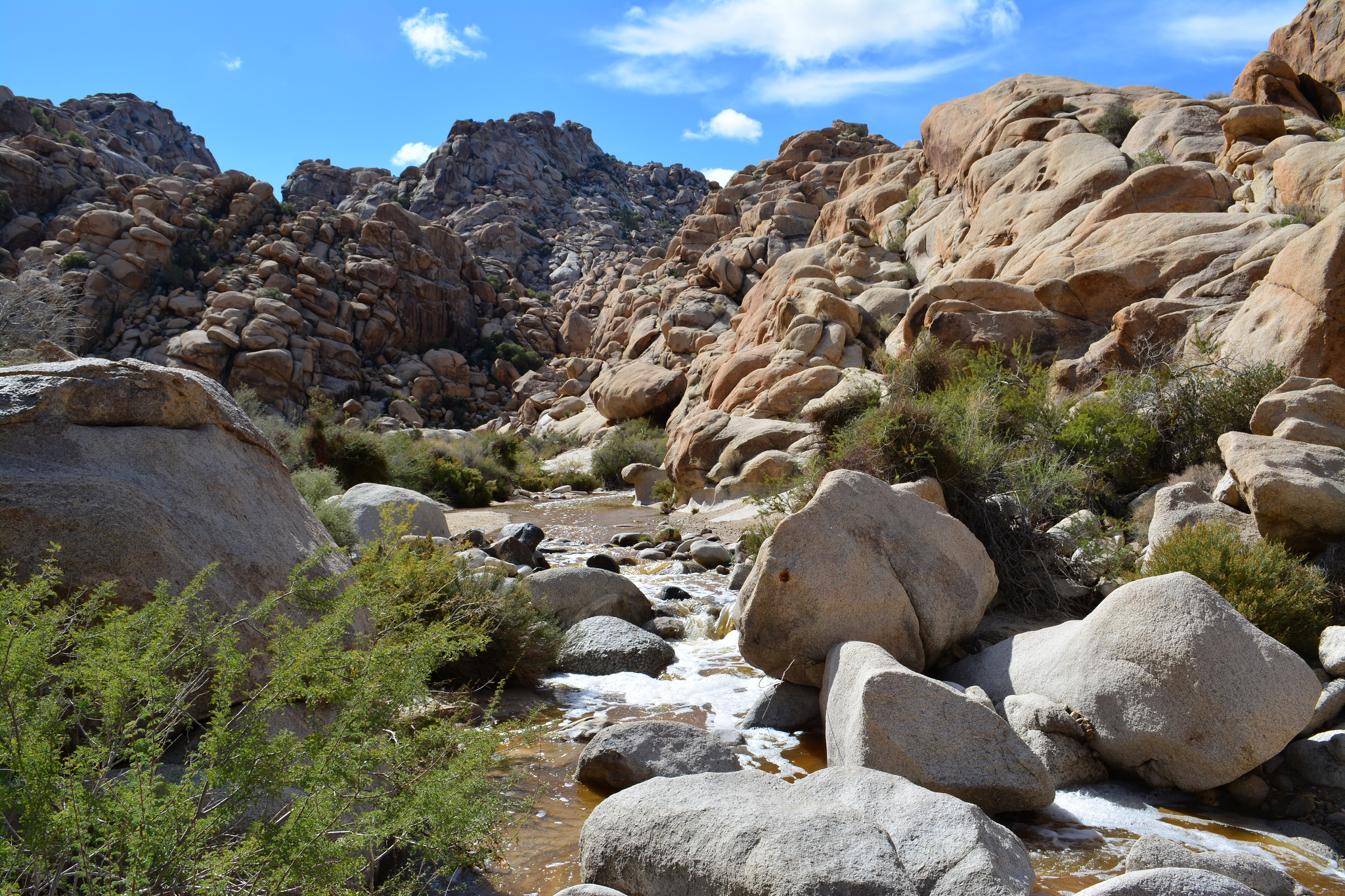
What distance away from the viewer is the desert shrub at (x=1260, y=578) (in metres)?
5.34

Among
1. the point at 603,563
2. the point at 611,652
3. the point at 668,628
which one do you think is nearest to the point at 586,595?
the point at 668,628

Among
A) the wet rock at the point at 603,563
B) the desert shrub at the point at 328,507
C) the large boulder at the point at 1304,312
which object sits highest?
the large boulder at the point at 1304,312

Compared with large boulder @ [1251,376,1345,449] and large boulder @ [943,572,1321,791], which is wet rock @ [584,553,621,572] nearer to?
large boulder @ [943,572,1321,791]

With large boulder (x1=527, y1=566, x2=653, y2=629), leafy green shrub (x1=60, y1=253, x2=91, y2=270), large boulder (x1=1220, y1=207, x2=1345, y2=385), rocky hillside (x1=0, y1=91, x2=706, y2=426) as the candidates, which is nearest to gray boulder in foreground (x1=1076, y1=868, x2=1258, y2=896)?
large boulder (x1=527, y1=566, x2=653, y2=629)

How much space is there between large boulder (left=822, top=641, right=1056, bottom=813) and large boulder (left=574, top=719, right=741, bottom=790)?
0.88 m

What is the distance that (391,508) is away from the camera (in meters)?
8.98

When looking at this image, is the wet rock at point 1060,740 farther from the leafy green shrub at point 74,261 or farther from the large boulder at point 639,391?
the leafy green shrub at point 74,261

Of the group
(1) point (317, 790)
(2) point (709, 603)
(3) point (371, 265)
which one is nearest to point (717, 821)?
(1) point (317, 790)

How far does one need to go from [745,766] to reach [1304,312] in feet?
29.6

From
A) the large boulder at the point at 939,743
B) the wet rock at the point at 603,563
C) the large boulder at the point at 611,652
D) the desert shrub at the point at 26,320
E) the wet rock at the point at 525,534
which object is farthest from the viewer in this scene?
the desert shrub at the point at 26,320

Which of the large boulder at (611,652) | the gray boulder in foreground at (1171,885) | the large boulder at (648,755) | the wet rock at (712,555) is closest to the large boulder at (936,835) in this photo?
the gray boulder in foreground at (1171,885)

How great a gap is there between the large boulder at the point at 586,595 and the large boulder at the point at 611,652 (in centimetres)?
57

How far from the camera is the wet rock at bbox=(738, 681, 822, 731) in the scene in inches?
236

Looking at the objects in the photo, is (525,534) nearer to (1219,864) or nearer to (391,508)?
(391,508)
